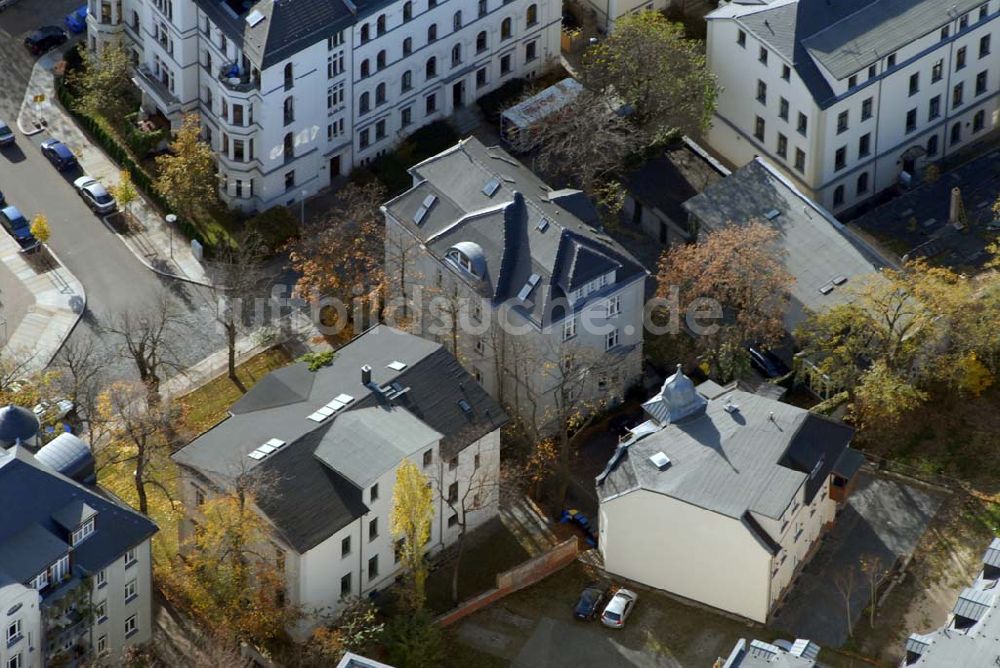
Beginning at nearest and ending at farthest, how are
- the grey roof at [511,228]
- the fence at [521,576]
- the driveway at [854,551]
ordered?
the driveway at [854,551], the fence at [521,576], the grey roof at [511,228]

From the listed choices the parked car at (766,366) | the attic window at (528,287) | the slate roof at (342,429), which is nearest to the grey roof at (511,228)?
the attic window at (528,287)

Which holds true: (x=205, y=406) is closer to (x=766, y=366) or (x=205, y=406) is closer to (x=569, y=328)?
(x=569, y=328)

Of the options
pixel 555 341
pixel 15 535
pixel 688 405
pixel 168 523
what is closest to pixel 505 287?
pixel 555 341

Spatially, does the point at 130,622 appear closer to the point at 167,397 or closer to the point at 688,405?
the point at 167,397

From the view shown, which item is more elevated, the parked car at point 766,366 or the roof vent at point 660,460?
the roof vent at point 660,460

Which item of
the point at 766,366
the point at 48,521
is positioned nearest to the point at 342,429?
the point at 48,521

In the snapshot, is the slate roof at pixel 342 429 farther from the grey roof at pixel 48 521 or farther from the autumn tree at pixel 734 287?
the autumn tree at pixel 734 287

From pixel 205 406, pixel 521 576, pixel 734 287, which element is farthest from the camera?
pixel 205 406
